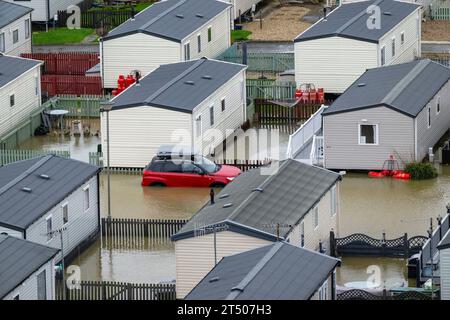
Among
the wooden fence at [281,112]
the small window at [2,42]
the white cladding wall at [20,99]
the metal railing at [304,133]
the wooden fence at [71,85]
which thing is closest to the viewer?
the metal railing at [304,133]

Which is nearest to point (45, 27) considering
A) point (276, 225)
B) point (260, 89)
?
point (260, 89)

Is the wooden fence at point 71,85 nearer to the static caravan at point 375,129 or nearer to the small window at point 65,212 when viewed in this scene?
the static caravan at point 375,129

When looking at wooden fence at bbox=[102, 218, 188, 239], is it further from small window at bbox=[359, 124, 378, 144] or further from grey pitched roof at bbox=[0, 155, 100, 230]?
small window at bbox=[359, 124, 378, 144]

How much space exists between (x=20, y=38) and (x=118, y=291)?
120 ft

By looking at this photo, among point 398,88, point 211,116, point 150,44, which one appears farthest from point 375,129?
point 150,44

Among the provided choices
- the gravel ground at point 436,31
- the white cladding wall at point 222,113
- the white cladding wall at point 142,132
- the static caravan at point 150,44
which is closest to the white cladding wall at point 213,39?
the static caravan at point 150,44

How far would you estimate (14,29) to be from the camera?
75812mm

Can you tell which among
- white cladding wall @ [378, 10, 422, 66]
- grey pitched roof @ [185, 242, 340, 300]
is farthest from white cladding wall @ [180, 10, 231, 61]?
grey pitched roof @ [185, 242, 340, 300]

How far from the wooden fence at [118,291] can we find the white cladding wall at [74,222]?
3083mm

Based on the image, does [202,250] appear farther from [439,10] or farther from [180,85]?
[439,10]

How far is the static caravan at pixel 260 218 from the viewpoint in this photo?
4275 cm

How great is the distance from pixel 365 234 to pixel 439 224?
304cm

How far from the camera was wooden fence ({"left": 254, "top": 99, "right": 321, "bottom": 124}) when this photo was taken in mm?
65875

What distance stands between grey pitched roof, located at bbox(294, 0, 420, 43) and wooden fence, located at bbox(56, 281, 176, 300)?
2756cm
